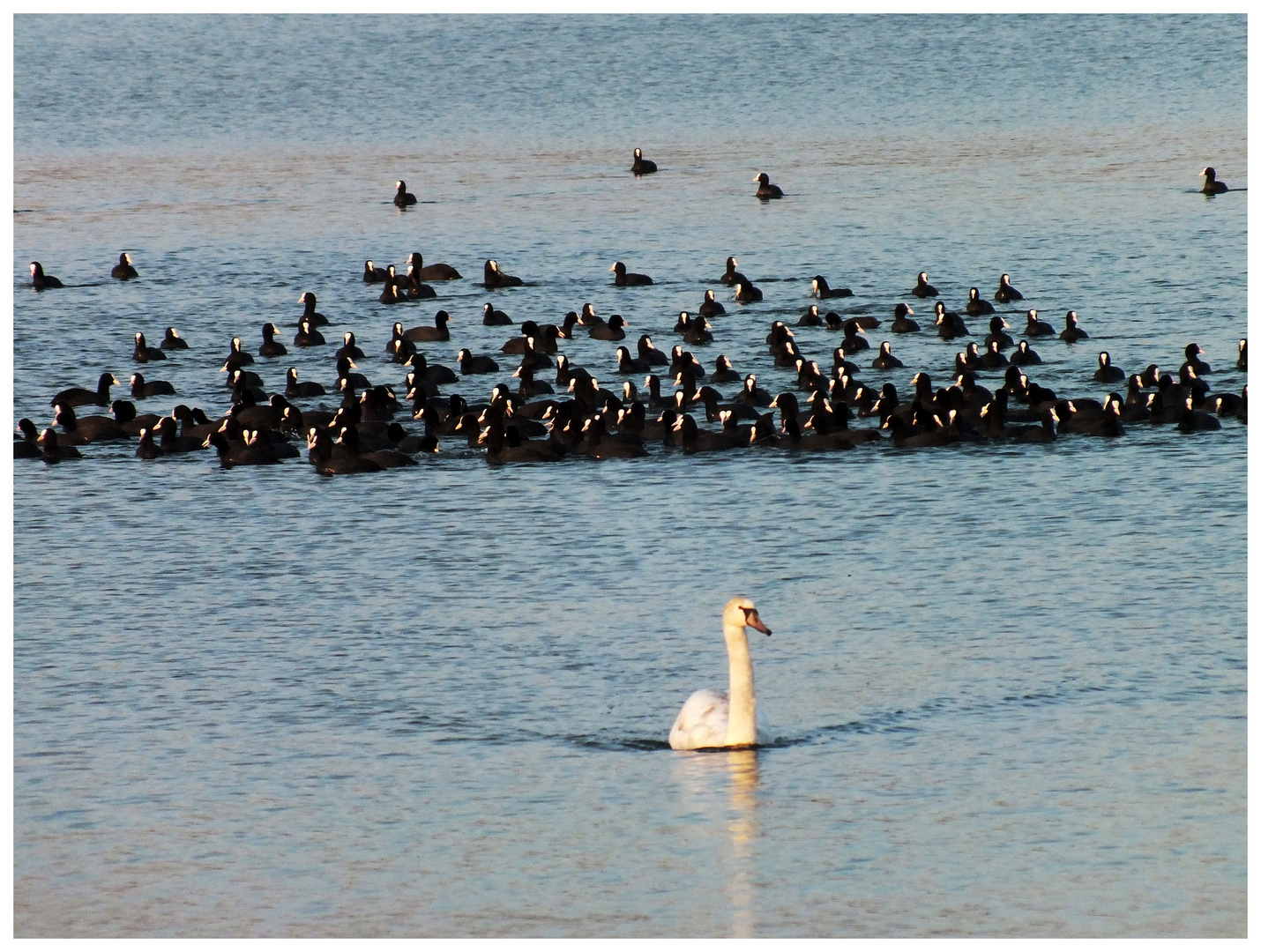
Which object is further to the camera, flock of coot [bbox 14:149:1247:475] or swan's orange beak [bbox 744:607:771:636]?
flock of coot [bbox 14:149:1247:475]

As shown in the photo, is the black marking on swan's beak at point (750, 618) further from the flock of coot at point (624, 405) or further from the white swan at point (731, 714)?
the flock of coot at point (624, 405)

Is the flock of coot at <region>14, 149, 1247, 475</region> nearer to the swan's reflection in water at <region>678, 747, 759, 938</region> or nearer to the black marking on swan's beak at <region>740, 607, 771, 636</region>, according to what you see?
the black marking on swan's beak at <region>740, 607, 771, 636</region>

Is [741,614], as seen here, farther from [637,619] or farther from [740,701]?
[637,619]

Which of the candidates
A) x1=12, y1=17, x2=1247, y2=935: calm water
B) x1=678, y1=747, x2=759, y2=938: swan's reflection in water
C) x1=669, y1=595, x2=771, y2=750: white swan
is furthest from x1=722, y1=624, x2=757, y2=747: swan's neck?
x1=12, y1=17, x2=1247, y2=935: calm water

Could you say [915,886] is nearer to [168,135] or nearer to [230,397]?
[230,397]

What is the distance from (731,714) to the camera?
17.9 metres

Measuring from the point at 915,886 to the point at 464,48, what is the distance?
6885 centimetres

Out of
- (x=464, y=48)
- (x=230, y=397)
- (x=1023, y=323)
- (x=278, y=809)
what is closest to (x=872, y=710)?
(x=278, y=809)

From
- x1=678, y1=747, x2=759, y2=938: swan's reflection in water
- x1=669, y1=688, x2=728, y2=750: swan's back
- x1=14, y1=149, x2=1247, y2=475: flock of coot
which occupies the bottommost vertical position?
x1=678, y1=747, x2=759, y2=938: swan's reflection in water

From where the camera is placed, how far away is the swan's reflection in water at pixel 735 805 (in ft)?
48.7

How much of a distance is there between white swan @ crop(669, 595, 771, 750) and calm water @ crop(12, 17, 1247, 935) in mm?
264

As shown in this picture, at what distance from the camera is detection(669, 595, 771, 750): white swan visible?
703 inches

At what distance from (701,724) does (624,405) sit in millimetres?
15977

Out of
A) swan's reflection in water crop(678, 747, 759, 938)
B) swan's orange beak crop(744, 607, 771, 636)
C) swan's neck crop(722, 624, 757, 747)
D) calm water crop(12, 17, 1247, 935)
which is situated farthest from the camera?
swan's orange beak crop(744, 607, 771, 636)
